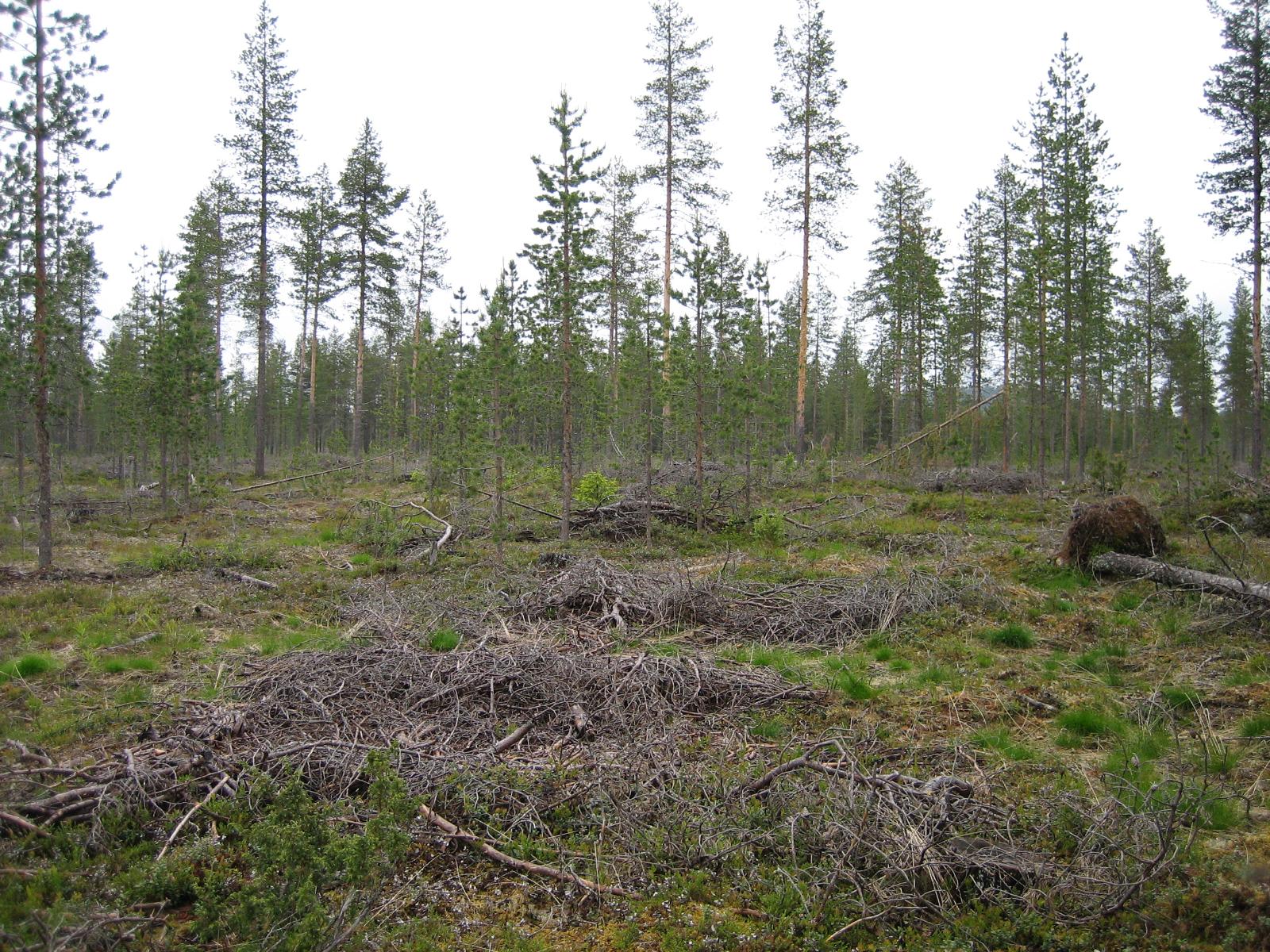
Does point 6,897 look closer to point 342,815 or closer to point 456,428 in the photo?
point 342,815

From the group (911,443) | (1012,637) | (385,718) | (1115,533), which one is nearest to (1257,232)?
(911,443)

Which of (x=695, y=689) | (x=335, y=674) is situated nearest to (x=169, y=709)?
(x=335, y=674)

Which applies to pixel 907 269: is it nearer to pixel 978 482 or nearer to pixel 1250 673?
pixel 978 482

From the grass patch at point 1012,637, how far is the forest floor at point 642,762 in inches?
1.3

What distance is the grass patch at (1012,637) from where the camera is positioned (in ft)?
23.8

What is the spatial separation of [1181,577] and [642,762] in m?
7.42

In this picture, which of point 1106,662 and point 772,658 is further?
point 772,658

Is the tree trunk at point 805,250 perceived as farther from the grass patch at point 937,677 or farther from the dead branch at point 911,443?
the grass patch at point 937,677

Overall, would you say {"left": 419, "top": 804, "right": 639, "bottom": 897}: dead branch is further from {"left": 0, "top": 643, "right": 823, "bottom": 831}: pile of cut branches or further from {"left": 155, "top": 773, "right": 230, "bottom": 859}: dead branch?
{"left": 155, "top": 773, "right": 230, "bottom": 859}: dead branch

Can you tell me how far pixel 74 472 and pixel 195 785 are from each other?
100ft

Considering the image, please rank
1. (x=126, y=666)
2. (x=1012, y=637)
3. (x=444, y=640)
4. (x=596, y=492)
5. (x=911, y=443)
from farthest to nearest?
(x=911, y=443), (x=596, y=492), (x=1012, y=637), (x=444, y=640), (x=126, y=666)

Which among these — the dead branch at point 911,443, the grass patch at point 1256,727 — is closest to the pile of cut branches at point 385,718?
the grass patch at point 1256,727

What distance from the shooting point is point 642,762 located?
4.46 meters

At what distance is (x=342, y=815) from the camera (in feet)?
12.6
